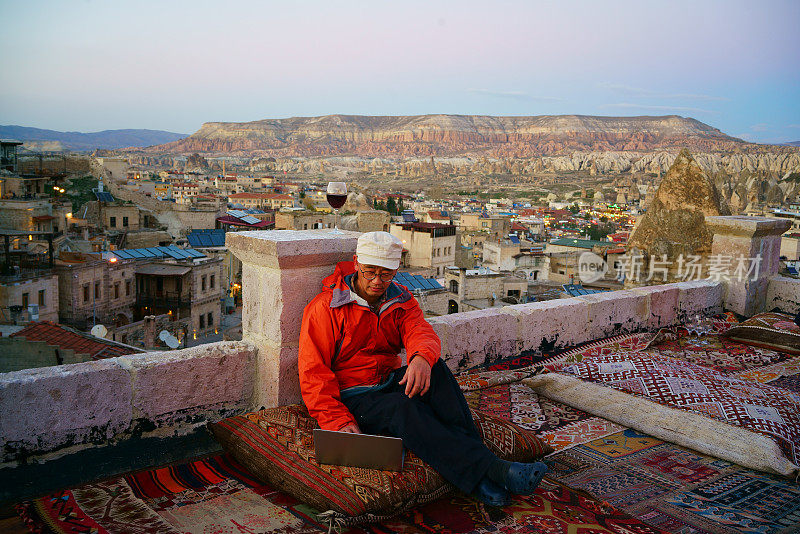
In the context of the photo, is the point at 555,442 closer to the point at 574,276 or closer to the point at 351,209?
the point at 574,276

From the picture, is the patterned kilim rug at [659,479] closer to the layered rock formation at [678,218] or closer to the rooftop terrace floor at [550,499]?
the rooftop terrace floor at [550,499]

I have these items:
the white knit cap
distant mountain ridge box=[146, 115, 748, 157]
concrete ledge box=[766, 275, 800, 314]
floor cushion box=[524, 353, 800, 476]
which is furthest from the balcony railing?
distant mountain ridge box=[146, 115, 748, 157]

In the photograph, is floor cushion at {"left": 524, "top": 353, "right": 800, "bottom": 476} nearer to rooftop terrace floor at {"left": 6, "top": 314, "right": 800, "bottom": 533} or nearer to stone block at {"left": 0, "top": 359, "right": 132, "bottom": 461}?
rooftop terrace floor at {"left": 6, "top": 314, "right": 800, "bottom": 533}

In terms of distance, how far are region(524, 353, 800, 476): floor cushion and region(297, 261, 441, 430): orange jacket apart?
58.9 inches

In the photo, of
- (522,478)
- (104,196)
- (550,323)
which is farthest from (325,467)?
(104,196)

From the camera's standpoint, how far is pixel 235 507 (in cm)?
254

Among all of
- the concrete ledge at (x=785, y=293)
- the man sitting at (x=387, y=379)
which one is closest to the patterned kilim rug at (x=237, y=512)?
the man sitting at (x=387, y=379)

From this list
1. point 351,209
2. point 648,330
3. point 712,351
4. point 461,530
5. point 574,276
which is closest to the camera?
point 461,530

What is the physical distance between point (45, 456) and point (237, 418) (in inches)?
31.8

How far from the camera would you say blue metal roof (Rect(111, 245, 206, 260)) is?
26.8 metres

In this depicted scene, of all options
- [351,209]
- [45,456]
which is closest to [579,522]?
[45,456]

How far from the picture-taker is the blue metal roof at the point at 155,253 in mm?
26836

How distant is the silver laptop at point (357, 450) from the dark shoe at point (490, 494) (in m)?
0.36

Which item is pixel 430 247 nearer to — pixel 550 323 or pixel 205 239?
pixel 205 239
